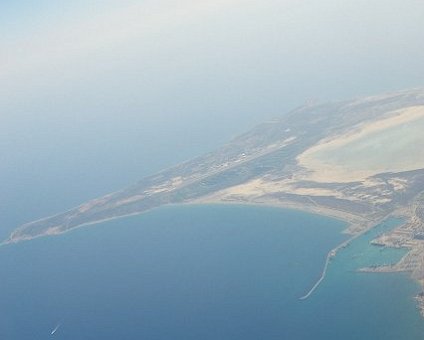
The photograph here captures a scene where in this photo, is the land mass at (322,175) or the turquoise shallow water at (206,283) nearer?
the turquoise shallow water at (206,283)

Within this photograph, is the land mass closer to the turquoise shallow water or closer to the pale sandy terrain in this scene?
the pale sandy terrain

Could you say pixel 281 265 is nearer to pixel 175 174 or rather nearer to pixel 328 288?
pixel 328 288

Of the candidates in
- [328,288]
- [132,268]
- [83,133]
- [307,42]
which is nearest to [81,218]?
[132,268]

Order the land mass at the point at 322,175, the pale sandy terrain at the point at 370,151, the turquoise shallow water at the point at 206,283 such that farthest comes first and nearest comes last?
the pale sandy terrain at the point at 370,151, the land mass at the point at 322,175, the turquoise shallow water at the point at 206,283

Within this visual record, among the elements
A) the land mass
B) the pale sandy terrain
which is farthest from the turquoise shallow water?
the pale sandy terrain

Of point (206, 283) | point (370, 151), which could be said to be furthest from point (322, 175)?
point (206, 283)

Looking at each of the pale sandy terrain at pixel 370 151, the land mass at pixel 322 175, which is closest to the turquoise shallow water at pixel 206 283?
the land mass at pixel 322 175

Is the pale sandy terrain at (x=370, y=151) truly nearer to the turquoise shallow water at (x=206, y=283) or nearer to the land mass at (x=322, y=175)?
the land mass at (x=322, y=175)

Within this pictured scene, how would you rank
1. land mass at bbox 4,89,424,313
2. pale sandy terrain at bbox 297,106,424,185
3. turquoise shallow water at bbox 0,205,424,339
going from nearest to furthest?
turquoise shallow water at bbox 0,205,424,339
land mass at bbox 4,89,424,313
pale sandy terrain at bbox 297,106,424,185
